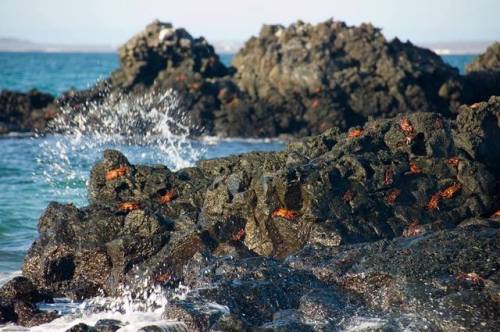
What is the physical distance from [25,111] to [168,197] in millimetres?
23744

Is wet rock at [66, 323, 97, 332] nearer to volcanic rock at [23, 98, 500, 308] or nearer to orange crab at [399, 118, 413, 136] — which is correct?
volcanic rock at [23, 98, 500, 308]

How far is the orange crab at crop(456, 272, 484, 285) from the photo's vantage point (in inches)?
294

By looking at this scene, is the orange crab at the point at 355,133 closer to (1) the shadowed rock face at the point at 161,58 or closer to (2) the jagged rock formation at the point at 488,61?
(1) the shadowed rock face at the point at 161,58

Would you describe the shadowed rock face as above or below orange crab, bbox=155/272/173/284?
above

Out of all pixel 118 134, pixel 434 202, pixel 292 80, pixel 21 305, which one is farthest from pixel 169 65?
pixel 21 305

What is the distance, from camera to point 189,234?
10273 millimetres

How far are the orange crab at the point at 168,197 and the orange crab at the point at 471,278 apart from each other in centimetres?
505

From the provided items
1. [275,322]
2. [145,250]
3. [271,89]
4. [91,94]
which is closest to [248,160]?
[145,250]

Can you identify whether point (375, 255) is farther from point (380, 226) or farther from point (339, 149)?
point (339, 149)

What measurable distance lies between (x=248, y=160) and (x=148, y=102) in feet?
68.5

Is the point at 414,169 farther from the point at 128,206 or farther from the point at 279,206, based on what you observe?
the point at 128,206

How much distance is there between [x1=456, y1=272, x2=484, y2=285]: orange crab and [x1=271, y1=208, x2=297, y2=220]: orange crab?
3042 millimetres

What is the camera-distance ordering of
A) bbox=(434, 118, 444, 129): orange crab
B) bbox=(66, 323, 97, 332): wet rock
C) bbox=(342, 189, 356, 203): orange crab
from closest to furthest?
bbox=(66, 323, 97, 332): wet rock, bbox=(342, 189, 356, 203): orange crab, bbox=(434, 118, 444, 129): orange crab

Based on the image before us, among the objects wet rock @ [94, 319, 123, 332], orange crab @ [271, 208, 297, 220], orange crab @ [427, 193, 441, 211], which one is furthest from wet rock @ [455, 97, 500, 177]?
wet rock @ [94, 319, 123, 332]
